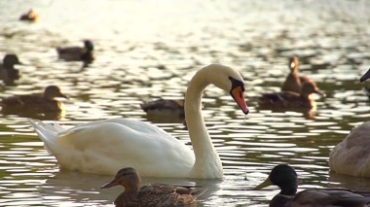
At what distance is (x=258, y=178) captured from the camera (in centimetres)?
1274

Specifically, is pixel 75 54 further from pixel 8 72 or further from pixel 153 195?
pixel 153 195

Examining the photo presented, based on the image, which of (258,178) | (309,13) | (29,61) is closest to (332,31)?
(309,13)

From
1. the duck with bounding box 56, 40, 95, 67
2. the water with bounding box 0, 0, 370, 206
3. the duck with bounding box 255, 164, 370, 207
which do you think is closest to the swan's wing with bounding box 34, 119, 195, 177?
the water with bounding box 0, 0, 370, 206

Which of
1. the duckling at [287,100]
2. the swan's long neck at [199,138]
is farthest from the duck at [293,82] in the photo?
the swan's long neck at [199,138]

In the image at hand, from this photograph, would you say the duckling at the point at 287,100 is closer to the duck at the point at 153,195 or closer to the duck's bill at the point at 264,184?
the duck's bill at the point at 264,184

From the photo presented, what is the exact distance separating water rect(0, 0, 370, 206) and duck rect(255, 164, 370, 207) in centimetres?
68

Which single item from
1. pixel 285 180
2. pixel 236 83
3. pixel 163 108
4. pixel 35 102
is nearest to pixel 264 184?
pixel 285 180

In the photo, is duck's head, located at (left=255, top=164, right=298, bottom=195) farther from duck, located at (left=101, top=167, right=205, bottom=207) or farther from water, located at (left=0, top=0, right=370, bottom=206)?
duck, located at (left=101, top=167, right=205, bottom=207)

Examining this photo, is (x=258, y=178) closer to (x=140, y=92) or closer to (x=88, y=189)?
(x=88, y=189)

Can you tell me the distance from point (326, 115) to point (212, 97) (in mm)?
2314

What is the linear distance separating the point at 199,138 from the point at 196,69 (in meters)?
→ 10.9

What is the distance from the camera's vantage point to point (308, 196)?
10141 millimetres

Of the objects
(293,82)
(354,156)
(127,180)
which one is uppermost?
(293,82)

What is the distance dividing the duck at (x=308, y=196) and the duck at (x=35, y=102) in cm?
771
